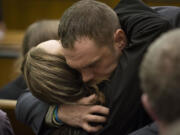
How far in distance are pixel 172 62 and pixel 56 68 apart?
2.46 ft

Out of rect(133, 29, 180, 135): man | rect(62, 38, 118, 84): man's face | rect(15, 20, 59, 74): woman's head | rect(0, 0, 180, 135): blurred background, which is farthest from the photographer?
rect(0, 0, 180, 135): blurred background

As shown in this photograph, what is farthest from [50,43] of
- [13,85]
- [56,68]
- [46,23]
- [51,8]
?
[51,8]

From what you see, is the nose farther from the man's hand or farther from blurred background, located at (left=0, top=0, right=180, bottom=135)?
blurred background, located at (left=0, top=0, right=180, bottom=135)

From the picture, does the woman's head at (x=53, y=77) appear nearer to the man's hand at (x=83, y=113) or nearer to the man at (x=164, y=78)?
the man's hand at (x=83, y=113)

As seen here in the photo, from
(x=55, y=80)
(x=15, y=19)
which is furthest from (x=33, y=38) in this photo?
(x=15, y=19)

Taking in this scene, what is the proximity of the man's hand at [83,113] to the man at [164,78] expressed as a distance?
1.93 ft

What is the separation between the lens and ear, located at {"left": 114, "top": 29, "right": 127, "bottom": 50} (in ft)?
4.11

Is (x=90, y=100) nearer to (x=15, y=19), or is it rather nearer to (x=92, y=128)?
(x=92, y=128)

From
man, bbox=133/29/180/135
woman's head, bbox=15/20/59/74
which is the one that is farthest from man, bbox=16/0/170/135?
woman's head, bbox=15/20/59/74

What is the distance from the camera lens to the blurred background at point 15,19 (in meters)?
3.50

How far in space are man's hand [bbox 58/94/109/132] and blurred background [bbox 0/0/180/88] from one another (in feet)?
7.25

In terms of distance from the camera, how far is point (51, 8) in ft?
12.5

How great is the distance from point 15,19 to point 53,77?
2.85 metres

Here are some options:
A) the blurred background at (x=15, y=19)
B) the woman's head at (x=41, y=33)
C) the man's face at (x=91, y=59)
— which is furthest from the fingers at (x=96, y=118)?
the blurred background at (x=15, y=19)
